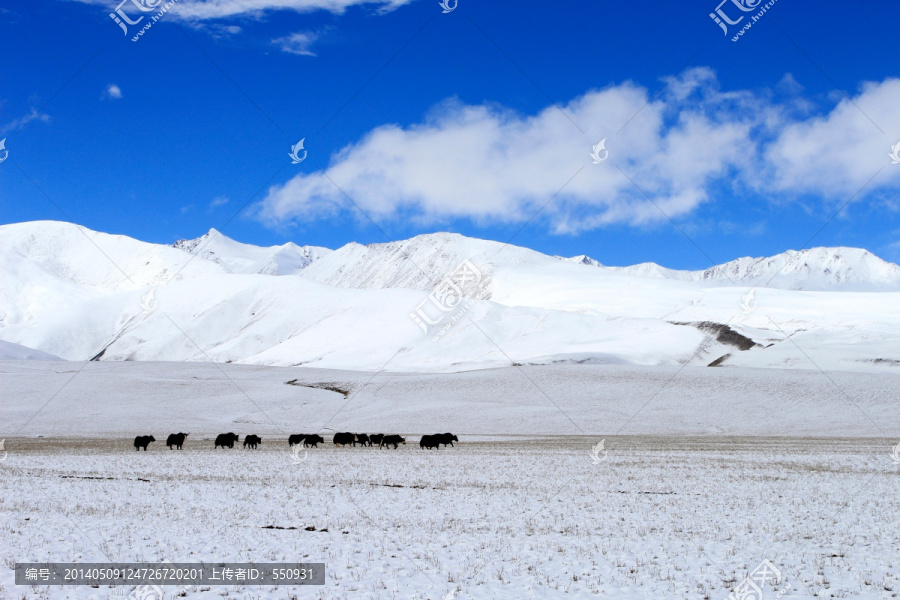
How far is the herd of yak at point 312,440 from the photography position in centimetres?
3603

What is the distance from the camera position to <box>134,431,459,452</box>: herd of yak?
36031mm

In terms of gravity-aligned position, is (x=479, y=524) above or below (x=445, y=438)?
below

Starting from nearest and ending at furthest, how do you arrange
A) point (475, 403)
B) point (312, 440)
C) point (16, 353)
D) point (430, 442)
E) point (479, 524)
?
1. point (479, 524)
2. point (430, 442)
3. point (312, 440)
4. point (475, 403)
5. point (16, 353)

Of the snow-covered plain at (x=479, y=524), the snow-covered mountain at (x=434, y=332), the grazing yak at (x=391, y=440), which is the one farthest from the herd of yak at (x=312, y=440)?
the snow-covered mountain at (x=434, y=332)

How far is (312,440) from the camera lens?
124 feet

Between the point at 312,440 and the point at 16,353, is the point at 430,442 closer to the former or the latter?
the point at 312,440

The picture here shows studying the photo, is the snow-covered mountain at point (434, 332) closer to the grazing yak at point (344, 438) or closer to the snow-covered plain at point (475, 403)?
the snow-covered plain at point (475, 403)

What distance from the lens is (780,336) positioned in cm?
11219

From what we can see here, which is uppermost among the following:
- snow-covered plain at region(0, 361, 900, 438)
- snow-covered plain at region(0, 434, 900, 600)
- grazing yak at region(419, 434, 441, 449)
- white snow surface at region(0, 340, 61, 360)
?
white snow surface at region(0, 340, 61, 360)

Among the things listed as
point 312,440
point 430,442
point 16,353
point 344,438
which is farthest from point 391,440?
point 16,353

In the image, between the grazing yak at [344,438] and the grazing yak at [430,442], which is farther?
the grazing yak at [344,438]

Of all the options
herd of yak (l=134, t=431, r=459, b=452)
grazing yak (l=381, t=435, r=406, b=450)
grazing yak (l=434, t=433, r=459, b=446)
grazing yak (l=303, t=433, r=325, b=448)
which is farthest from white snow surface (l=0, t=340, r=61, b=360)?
grazing yak (l=434, t=433, r=459, b=446)

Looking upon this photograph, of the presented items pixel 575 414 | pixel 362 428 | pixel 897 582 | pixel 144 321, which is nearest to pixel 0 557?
pixel 897 582

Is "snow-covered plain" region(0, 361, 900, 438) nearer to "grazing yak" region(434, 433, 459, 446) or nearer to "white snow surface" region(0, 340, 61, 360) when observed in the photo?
"grazing yak" region(434, 433, 459, 446)
